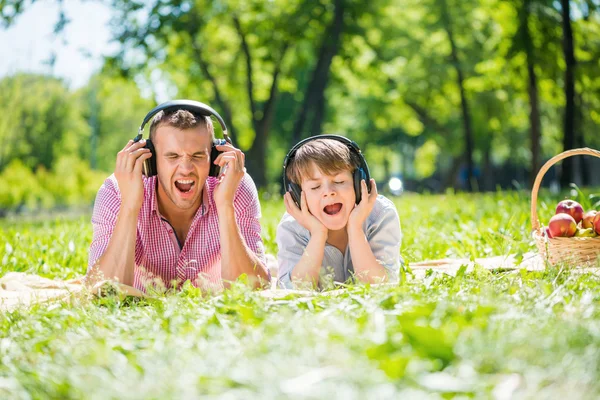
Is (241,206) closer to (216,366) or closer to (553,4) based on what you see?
(216,366)

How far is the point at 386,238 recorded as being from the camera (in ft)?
14.7

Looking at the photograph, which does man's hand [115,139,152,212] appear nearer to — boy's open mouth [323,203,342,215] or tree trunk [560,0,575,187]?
boy's open mouth [323,203,342,215]

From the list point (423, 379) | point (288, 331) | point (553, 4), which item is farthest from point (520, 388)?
point (553, 4)

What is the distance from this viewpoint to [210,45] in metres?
21.5

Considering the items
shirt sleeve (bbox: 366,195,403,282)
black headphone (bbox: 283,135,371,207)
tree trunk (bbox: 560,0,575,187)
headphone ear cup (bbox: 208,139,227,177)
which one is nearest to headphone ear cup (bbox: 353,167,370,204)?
black headphone (bbox: 283,135,371,207)

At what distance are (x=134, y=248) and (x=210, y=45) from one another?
1807 cm

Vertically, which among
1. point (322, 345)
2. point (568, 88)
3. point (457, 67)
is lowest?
point (322, 345)

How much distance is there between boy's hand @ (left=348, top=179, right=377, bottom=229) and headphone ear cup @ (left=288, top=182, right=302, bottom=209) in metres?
0.38

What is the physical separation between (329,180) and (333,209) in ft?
0.63

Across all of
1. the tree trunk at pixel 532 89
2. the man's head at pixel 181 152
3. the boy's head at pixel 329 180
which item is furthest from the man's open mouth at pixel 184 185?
the tree trunk at pixel 532 89

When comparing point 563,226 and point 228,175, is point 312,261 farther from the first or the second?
point 563,226

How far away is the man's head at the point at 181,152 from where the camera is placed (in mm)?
4258

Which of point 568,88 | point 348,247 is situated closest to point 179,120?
point 348,247

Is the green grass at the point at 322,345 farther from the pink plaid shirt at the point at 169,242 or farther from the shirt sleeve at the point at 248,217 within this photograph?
the shirt sleeve at the point at 248,217
